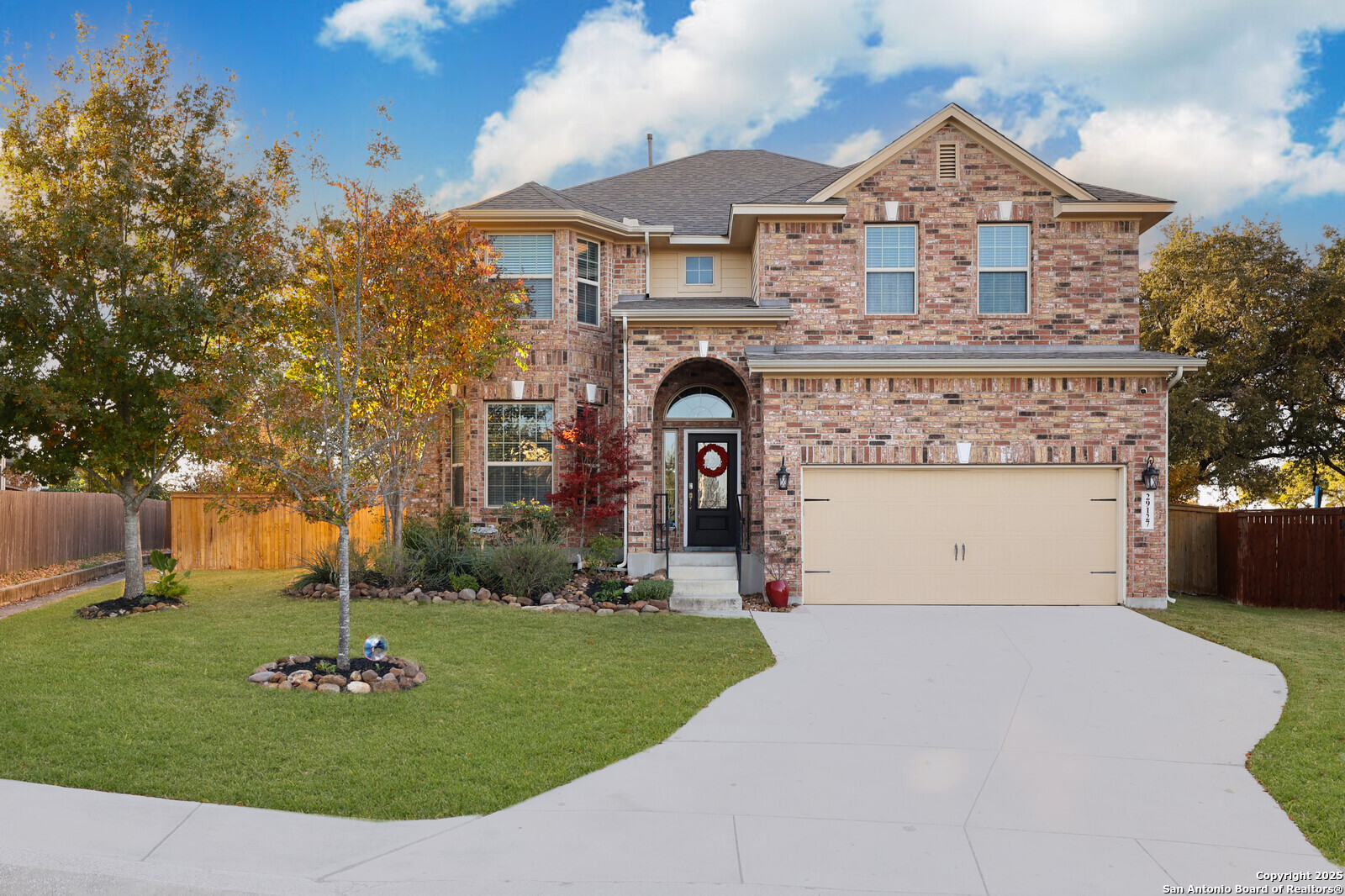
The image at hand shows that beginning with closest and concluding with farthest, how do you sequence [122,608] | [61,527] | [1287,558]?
[122,608]
[1287,558]
[61,527]

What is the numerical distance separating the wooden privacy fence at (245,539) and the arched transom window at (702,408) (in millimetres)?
7526

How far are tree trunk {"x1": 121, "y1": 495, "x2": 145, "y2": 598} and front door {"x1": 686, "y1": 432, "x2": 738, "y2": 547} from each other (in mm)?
8660

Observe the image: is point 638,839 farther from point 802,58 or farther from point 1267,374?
point 1267,374

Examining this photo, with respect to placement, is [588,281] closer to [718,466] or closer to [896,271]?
[718,466]

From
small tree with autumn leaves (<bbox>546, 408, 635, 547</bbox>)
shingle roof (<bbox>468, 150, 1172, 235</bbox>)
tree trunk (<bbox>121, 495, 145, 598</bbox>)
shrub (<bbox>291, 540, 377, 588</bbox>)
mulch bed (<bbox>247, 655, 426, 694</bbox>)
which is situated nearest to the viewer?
mulch bed (<bbox>247, 655, 426, 694</bbox>)


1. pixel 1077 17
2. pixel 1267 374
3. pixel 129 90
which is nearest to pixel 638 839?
pixel 129 90

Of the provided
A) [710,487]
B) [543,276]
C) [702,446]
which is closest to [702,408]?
[702,446]

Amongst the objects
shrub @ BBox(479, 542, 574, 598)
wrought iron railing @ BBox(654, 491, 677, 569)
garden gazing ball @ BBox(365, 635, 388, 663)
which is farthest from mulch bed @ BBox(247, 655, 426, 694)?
wrought iron railing @ BBox(654, 491, 677, 569)

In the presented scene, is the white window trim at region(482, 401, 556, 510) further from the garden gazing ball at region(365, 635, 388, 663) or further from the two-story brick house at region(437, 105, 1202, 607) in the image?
the garden gazing ball at region(365, 635, 388, 663)

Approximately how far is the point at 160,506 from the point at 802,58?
1952 cm

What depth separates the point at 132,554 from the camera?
12.0m

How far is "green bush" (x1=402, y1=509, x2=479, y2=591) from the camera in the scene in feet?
42.5

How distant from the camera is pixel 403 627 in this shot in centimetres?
1023

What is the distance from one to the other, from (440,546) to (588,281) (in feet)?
18.0
